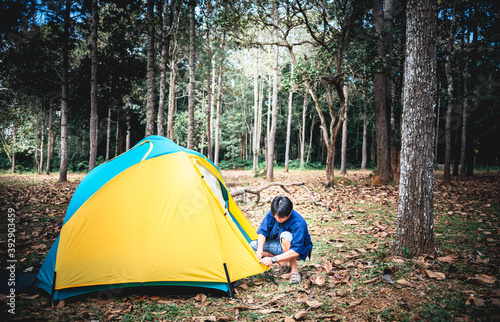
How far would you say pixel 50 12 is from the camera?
1187cm

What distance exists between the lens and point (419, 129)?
3561 millimetres

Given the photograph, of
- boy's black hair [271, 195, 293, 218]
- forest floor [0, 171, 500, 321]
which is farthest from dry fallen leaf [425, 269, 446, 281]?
boy's black hair [271, 195, 293, 218]

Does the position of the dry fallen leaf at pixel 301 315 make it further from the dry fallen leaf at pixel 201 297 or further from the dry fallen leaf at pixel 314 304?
the dry fallen leaf at pixel 201 297

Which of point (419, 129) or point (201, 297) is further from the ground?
point (419, 129)

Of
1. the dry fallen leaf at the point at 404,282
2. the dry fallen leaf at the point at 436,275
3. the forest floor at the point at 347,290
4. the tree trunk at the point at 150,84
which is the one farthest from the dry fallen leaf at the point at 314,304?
the tree trunk at the point at 150,84

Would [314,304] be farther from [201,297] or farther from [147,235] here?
[147,235]

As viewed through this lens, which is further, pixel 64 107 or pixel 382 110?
pixel 64 107

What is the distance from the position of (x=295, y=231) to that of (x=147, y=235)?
1953mm

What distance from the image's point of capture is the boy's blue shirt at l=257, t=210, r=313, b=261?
3.43 m

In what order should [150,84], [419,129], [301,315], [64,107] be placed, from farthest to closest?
[64,107] < [150,84] < [419,129] < [301,315]

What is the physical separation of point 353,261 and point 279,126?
32715mm

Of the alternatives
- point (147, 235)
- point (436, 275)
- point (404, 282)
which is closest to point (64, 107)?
point (147, 235)

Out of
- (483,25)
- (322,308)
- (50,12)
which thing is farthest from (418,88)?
(50,12)

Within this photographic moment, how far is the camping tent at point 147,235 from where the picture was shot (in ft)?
10.2
